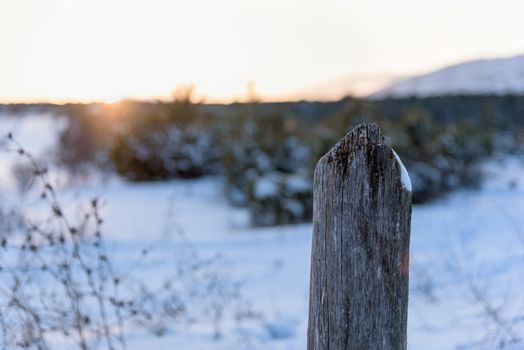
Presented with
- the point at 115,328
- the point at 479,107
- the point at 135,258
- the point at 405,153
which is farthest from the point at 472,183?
the point at 479,107

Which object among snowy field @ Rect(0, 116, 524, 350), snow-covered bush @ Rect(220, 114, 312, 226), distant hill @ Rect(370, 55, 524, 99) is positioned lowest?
snowy field @ Rect(0, 116, 524, 350)

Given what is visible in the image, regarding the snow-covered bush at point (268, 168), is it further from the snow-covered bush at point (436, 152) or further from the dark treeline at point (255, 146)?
the snow-covered bush at point (436, 152)

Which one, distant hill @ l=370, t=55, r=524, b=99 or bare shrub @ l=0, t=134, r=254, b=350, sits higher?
distant hill @ l=370, t=55, r=524, b=99

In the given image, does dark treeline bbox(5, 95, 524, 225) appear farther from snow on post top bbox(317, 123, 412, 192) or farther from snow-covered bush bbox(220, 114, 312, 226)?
snow on post top bbox(317, 123, 412, 192)

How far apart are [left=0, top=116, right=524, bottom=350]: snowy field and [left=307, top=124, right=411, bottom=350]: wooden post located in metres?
1.63

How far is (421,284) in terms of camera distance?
480 centimetres

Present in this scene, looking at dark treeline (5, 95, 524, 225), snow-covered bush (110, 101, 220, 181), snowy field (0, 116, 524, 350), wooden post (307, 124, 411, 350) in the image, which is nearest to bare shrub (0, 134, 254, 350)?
snowy field (0, 116, 524, 350)

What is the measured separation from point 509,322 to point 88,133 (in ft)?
44.7

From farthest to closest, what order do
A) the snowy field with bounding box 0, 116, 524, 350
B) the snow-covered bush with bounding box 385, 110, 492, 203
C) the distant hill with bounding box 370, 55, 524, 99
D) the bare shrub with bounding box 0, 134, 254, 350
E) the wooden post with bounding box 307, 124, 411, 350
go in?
1. the distant hill with bounding box 370, 55, 524, 99
2. the snow-covered bush with bounding box 385, 110, 492, 203
3. the snowy field with bounding box 0, 116, 524, 350
4. the bare shrub with bounding box 0, 134, 254, 350
5. the wooden post with bounding box 307, 124, 411, 350

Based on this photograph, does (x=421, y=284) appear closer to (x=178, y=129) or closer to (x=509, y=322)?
(x=509, y=322)

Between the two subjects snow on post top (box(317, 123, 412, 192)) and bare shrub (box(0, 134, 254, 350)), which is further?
bare shrub (box(0, 134, 254, 350))

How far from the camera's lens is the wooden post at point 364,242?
4.91 feet

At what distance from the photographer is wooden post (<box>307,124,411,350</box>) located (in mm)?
1497

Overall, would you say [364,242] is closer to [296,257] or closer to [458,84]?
[296,257]
